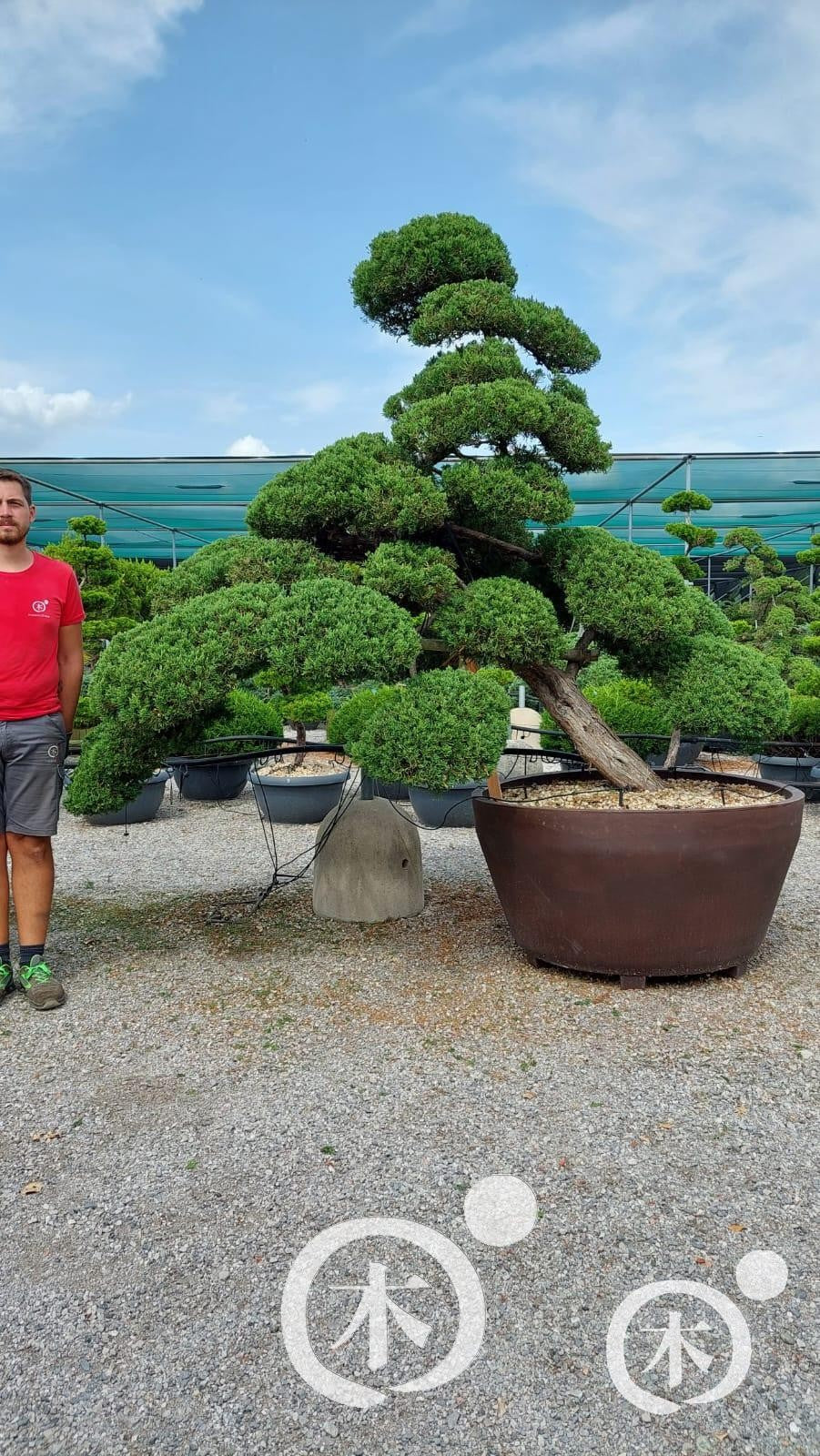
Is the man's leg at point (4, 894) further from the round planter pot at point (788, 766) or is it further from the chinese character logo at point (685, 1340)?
the round planter pot at point (788, 766)

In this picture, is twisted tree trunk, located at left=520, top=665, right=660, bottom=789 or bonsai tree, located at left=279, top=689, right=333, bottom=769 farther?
bonsai tree, located at left=279, top=689, right=333, bottom=769

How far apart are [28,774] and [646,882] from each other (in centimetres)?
194

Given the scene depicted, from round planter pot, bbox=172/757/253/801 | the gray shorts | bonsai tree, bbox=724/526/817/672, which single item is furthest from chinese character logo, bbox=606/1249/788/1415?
bonsai tree, bbox=724/526/817/672

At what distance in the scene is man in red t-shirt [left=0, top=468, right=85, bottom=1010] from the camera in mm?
2803

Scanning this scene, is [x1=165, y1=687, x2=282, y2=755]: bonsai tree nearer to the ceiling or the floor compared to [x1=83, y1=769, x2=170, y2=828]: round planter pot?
nearer to the ceiling

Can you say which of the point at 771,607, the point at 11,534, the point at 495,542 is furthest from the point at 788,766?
the point at 11,534

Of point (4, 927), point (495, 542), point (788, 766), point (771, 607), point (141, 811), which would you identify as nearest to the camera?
point (4, 927)

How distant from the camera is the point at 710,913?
2.86 meters

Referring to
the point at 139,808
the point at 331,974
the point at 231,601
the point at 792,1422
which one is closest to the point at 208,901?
the point at 331,974

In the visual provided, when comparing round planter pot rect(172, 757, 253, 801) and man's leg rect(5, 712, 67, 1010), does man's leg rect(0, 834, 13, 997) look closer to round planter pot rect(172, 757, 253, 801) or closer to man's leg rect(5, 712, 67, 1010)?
man's leg rect(5, 712, 67, 1010)

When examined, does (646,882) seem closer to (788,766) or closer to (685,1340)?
(685,1340)

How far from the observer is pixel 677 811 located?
2.79 m

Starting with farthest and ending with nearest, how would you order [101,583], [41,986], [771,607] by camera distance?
1. [771,607]
2. [101,583]
3. [41,986]

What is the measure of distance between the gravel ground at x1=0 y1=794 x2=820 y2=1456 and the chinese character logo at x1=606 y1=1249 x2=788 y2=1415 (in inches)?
0.8
